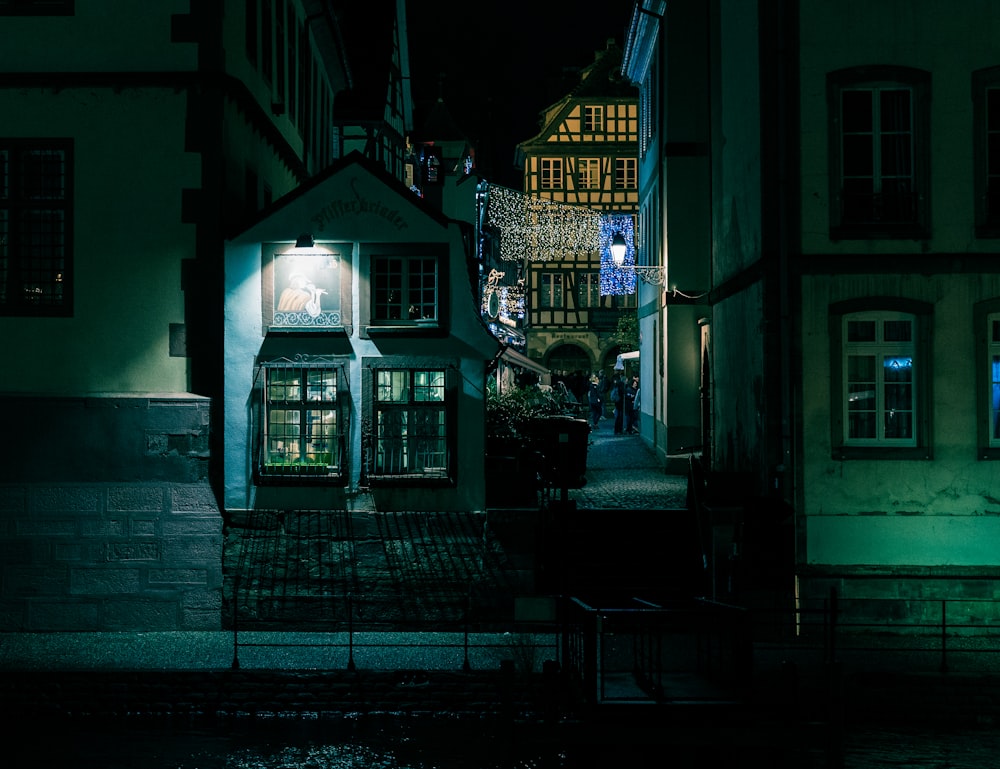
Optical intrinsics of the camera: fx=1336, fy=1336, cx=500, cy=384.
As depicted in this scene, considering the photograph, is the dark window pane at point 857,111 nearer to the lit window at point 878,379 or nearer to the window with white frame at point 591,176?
the lit window at point 878,379

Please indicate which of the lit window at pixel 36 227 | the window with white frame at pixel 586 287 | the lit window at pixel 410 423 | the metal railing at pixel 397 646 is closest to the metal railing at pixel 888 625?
the metal railing at pixel 397 646

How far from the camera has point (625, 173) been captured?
6200cm

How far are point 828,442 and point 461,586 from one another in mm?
5135

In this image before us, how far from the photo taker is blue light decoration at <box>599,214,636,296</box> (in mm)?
39625

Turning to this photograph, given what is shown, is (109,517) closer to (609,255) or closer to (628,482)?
(628,482)

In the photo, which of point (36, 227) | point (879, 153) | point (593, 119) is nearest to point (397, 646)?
point (36, 227)

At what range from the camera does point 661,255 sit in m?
30.1

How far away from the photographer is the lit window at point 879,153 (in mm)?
17094

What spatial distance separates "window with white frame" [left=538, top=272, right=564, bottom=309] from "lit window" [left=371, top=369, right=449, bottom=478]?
46824 mm

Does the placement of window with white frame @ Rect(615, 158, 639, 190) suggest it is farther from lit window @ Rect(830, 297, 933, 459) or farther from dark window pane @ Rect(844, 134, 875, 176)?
lit window @ Rect(830, 297, 933, 459)

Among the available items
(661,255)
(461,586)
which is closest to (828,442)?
(461,586)

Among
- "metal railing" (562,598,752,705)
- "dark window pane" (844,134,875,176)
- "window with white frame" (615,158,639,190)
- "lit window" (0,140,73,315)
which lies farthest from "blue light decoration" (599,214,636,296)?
"metal railing" (562,598,752,705)

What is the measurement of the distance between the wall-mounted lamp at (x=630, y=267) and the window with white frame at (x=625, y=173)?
105ft

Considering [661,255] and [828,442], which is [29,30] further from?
[661,255]
